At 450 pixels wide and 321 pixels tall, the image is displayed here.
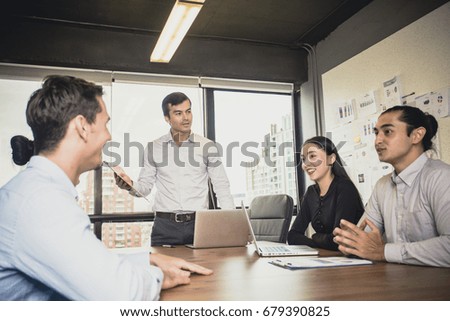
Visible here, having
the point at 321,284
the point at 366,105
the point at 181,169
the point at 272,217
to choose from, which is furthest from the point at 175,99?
the point at 321,284

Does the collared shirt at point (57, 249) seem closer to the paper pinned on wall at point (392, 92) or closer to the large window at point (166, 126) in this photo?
the large window at point (166, 126)

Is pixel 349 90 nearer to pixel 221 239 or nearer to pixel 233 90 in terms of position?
pixel 233 90

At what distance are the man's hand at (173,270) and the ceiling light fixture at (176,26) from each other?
6.77 feet

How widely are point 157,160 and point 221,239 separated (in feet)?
3.70

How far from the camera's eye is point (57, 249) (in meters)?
0.73

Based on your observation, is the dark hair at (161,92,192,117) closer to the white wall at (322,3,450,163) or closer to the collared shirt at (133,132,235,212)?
the collared shirt at (133,132,235,212)

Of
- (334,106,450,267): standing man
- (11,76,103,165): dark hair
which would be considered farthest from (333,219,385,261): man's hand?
(11,76,103,165): dark hair

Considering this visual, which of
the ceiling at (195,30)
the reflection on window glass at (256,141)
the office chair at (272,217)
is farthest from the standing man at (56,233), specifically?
the reflection on window glass at (256,141)

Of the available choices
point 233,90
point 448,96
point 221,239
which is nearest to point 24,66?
point 233,90

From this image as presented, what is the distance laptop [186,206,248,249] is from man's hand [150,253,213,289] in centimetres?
82

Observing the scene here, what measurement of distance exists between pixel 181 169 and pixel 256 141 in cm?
174

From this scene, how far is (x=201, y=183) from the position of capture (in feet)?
9.59

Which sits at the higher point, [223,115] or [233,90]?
[233,90]

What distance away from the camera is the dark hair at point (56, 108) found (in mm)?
975
